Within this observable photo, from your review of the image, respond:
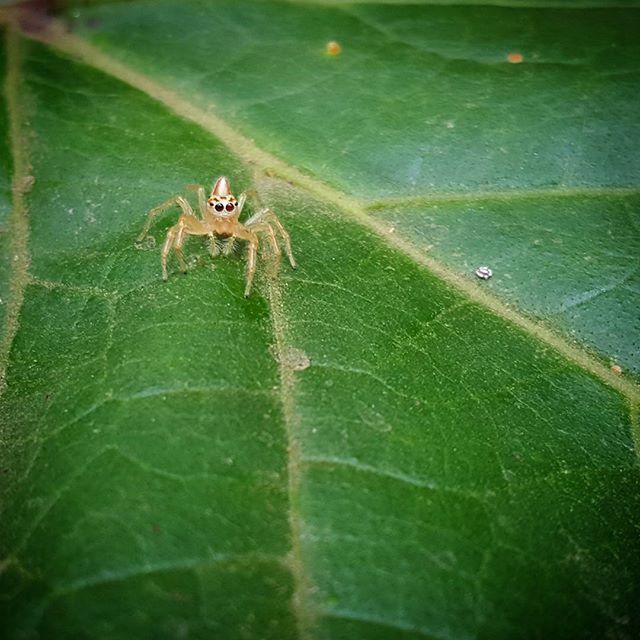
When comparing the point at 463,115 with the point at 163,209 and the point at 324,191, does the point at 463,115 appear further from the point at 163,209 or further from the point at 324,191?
the point at 163,209

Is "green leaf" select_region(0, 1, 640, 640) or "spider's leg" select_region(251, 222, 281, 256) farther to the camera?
"spider's leg" select_region(251, 222, 281, 256)

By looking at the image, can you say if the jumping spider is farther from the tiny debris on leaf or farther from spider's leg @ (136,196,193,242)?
the tiny debris on leaf

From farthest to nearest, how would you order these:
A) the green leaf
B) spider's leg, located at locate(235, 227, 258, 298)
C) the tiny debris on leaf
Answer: the tiny debris on leaf, spider's leg, located at locate(235, 227, 258, 298), the green leaf

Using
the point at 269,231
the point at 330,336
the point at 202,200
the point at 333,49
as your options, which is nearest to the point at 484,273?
the point at 330,336

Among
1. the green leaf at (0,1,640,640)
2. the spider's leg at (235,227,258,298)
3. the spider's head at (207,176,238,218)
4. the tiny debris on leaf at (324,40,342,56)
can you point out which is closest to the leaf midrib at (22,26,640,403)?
the green leaf at (0,1,640,640)

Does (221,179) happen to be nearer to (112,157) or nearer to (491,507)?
(112,157)

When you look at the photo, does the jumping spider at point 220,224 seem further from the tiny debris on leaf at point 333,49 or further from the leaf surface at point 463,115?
the tiny debris on leaf at point 333,49
